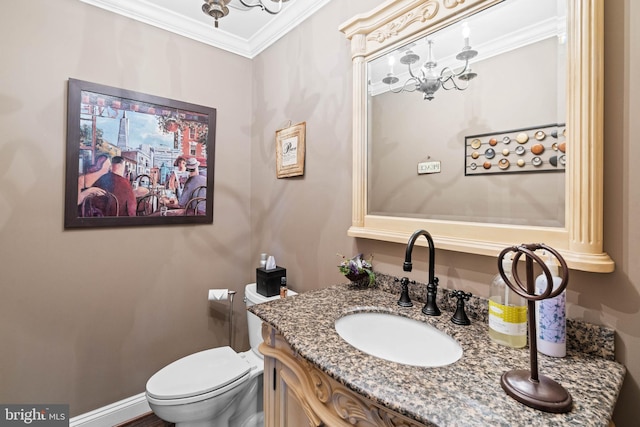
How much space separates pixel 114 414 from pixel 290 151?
2.02m

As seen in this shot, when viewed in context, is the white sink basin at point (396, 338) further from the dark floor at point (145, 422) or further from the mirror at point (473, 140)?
the dark floor at point (145, 422)

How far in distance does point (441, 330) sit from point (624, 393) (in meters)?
0.47

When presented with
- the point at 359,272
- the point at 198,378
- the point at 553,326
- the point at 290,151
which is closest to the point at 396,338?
the point at 359,272

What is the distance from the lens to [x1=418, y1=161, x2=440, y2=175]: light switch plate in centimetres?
120

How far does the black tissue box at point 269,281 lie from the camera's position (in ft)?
6.11

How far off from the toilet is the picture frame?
1.01m

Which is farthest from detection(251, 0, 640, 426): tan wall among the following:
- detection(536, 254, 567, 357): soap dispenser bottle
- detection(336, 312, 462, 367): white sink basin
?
detection(336, 312, 462, 367): white sink basin

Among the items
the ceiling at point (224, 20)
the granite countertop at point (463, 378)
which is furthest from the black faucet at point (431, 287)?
the ceiling at point (224, 20)

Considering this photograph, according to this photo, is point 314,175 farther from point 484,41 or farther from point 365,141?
point 484,41

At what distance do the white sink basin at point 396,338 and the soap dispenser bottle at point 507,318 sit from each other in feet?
0.44

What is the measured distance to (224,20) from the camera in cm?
201

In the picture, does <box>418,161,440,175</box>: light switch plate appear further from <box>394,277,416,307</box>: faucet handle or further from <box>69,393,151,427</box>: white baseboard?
Answer: <box>69,393,151,427</box>: white baseboard

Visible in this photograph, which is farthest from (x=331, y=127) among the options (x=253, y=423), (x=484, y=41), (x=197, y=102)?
(x=253, y=423)

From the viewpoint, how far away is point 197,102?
2.12 metres
